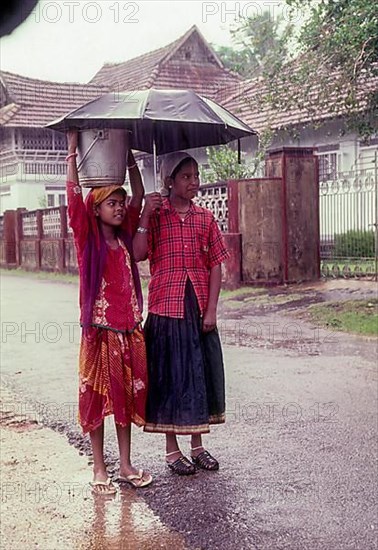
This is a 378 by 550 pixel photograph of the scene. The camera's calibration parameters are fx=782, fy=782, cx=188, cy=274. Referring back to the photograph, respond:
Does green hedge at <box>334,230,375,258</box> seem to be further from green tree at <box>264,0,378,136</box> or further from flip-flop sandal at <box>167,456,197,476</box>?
flip-flop sandal at <box>167,456,197,476</box>

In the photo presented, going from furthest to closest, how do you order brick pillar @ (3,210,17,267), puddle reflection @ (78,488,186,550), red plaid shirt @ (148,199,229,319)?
brick pillar @ (3,210,17,267) → red plaid shirt @ (148,199,229,319) → puddle reflection @ (78,488,186,550)

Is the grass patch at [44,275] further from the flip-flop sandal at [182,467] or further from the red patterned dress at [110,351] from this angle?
the red patterned dress at [110,351]

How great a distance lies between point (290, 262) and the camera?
42.3 feet

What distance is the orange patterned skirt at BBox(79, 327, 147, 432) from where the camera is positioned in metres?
4.05

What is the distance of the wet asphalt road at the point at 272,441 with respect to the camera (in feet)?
12.2

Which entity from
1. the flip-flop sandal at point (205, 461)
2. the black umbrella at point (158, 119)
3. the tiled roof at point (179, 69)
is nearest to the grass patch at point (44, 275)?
Answer: the tiled roof at point (179, 69)

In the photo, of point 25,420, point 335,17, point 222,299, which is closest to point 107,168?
point 25,420

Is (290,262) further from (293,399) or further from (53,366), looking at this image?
(293,399)

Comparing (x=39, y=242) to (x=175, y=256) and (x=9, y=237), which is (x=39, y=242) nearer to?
(x=9, y=237)

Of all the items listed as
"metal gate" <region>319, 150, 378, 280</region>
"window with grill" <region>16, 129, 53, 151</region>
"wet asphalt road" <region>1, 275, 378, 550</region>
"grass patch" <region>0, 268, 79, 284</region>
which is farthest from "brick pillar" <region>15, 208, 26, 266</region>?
"wet asphalt road" <region>1, 275, 378, 550</region>

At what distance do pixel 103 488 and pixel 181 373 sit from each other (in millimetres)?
743

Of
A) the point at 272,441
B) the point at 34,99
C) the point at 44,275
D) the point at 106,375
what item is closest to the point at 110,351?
the point at 106,375

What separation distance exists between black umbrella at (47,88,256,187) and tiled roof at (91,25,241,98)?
21.5 m

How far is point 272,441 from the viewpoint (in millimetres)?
5113
